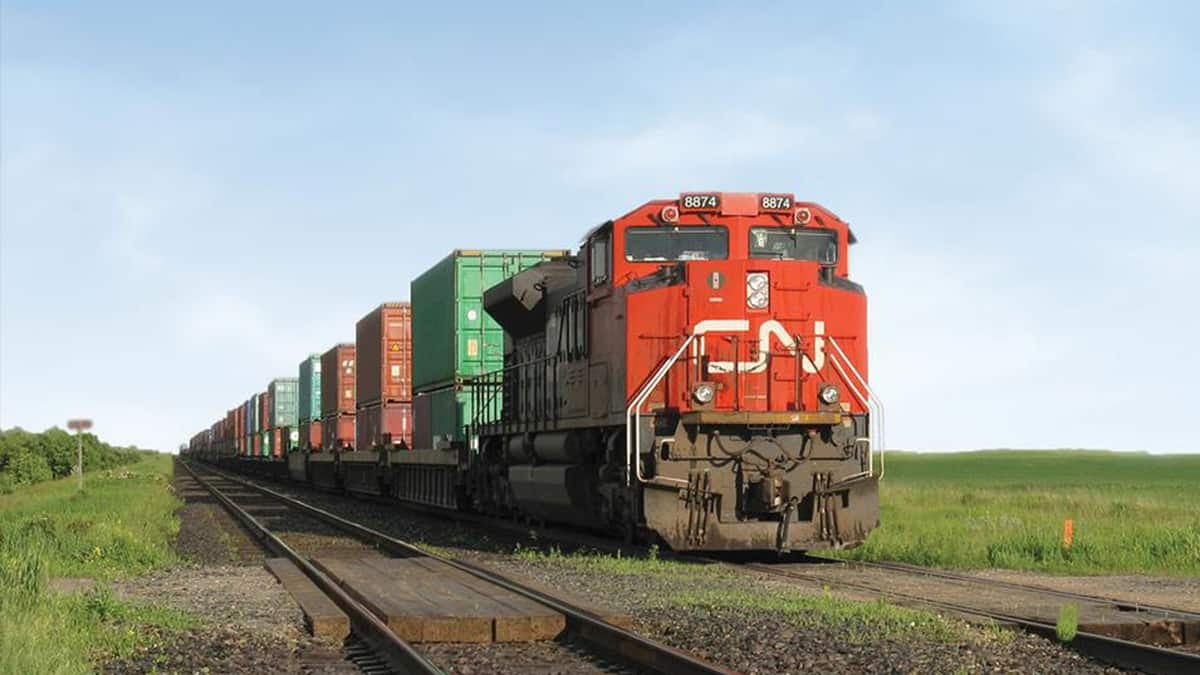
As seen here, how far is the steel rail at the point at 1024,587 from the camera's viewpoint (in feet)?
36.2

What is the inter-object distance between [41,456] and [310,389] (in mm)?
56851

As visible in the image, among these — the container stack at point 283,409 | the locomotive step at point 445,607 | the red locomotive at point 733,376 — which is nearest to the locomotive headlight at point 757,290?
the red locomotive at point 733,376

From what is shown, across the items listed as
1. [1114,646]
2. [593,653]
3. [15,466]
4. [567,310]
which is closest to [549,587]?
[593,653]

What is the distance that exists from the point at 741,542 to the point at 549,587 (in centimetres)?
364

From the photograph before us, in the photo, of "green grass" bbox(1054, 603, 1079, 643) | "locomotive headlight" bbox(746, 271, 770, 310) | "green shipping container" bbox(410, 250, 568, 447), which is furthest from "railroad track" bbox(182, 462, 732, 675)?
"green shipping container" bbox(410, 250, 568, 447)

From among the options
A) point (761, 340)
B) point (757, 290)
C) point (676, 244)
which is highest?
point (676, 244)

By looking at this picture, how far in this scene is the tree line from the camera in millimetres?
89125

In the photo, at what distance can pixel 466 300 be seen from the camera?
26.7 metres

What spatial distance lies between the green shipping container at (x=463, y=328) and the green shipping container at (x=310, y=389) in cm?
2011

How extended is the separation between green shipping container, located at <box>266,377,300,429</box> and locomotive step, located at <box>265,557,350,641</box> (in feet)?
140

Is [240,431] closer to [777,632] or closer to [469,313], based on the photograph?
[469,313]

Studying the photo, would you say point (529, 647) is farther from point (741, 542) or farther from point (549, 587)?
point (741, 542)

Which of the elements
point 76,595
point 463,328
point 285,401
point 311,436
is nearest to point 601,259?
point 76,595

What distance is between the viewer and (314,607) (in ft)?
36.4
